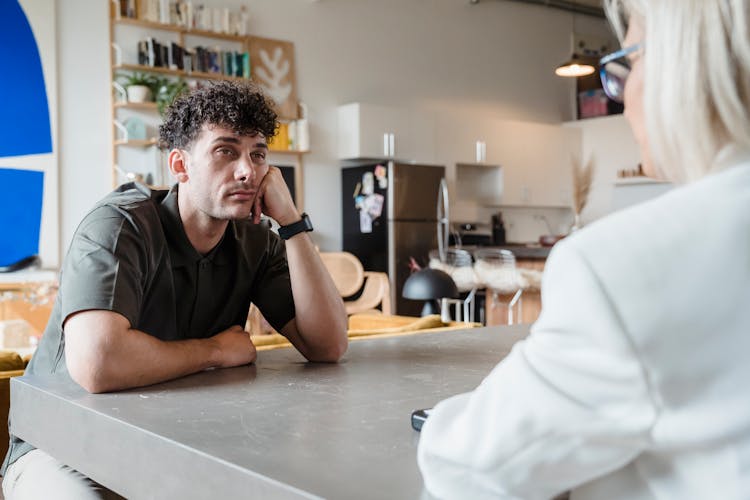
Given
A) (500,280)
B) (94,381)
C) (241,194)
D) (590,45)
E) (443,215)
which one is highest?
(590,45)

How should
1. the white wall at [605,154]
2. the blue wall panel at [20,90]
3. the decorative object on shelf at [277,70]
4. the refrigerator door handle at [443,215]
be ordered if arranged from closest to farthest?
the blue wall panel at [20,90]
the decorative object on shelf at [277,70]
the refrigerator door handle at [443,215]
the white wall at [605,154]

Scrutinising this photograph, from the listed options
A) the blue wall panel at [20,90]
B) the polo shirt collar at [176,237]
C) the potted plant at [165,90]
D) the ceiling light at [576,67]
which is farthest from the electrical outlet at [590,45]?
the polo shirt collar at [176,237]

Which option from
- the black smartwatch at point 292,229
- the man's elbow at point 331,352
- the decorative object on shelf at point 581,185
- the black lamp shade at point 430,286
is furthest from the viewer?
the decorative object on shelf at point 581,185

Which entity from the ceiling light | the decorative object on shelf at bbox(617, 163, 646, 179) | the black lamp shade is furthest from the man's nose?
the decorative object on shelf at bbox(617, 163, 646, 179)

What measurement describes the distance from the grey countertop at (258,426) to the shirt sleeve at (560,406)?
13 cm

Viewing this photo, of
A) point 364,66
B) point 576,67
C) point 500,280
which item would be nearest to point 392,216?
point 364,66

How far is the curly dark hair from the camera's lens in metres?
1.94

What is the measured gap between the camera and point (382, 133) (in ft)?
25.3

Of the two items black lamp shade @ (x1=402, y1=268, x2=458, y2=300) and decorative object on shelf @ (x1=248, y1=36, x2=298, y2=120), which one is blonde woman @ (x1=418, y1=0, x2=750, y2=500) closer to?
black lamp shade @ (x1=402, y1=268, x2=458, y2=300)

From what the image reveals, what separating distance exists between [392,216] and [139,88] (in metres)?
2.46

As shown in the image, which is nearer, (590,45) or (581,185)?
(581,185)

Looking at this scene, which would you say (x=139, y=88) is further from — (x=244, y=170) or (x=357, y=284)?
(x=244, y=170)

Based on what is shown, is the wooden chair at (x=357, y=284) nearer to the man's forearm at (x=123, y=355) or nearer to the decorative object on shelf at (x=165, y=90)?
the decorative object on shelf at (x=165, y=90)

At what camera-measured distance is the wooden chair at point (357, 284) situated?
22.8ft
